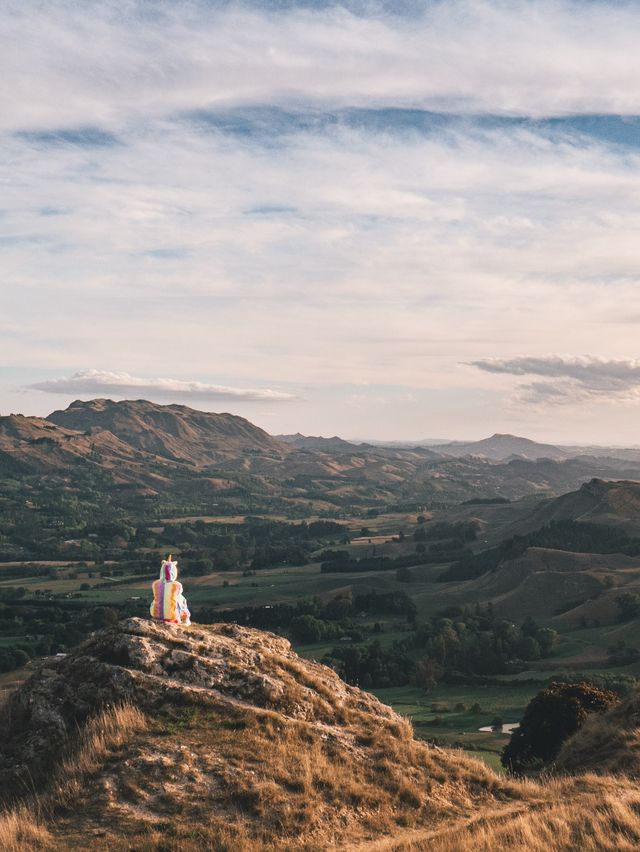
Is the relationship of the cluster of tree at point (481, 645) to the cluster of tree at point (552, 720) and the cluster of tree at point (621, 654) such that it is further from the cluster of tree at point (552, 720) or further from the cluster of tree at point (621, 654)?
the cluster of tree at point (552, 720)

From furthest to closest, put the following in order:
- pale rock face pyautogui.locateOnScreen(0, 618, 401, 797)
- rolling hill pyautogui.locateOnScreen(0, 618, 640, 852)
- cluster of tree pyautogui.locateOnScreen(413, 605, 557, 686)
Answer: cluster of tree pyautogui.locateOnScreen(413, 605, 557, 686) < pale rock face pyautogui.locateOnScreen(0, 618, 401, 797) < rolling hill pyautogui.locateOnScreen(0, 618, 640, 852)

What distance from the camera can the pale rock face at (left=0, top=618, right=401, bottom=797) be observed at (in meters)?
24.1

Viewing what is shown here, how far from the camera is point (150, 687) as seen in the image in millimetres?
25234

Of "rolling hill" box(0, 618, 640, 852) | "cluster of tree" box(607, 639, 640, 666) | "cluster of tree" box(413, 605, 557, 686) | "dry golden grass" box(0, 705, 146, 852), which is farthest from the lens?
"cluster of tree" box(413, 605, 557, 686)

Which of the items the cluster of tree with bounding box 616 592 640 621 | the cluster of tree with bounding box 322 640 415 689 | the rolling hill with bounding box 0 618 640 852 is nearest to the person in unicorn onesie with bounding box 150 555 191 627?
the rolling hill with bounding box 0 618 640 852

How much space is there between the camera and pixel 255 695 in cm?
2692

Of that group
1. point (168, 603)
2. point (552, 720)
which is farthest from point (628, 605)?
point (168, 603)

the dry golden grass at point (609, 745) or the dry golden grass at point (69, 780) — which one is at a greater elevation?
the dry golden grass at point (69, 780)

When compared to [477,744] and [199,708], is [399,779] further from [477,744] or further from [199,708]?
[477,744]

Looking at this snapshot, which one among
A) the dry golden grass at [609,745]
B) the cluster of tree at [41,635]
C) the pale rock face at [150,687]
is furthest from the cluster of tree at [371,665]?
the pale rock face at [150,687]

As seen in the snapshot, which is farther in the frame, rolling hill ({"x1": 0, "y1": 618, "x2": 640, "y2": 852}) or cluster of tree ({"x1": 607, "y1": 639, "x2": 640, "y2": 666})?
cluster of tree ({"x1": 607, "y1": 639, "x2": 640, "y2": 666})

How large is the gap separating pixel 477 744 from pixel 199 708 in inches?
3142

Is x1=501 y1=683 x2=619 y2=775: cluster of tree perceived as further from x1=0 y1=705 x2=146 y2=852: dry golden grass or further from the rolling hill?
x1=0 y1=705 x2=146 y2=852: dry golden grass

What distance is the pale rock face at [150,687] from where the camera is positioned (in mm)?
24078
